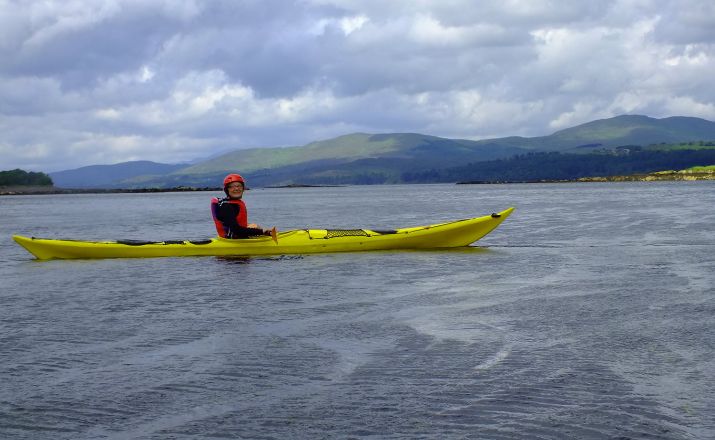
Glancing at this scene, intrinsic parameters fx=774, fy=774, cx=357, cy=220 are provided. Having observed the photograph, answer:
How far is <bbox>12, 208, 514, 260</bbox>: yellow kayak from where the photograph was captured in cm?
3028

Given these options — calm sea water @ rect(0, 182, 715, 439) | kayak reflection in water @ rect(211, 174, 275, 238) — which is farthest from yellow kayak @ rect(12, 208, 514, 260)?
calm sea water @ rect(0, 182, 715, 439)

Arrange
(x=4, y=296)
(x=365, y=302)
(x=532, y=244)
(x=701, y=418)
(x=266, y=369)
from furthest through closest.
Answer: (x=532, y=244), (x=4, y=296), (x=365, y=302), (x=266, y=369), (x=701, y=418)

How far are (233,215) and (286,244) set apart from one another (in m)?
2.37

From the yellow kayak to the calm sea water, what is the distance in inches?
118

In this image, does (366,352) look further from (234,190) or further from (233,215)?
(233,215)

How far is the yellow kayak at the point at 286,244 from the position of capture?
30.3m

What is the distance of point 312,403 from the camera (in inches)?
440

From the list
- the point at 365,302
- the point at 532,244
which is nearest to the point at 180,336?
the point at 365,302

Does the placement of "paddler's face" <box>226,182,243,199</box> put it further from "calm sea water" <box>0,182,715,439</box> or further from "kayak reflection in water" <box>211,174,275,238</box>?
"calm sea water" <box>0,182,715,439</box>

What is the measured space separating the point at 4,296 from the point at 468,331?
14.4m

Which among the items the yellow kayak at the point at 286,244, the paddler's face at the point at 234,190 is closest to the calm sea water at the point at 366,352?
the yellow kayak at the point at 286,244

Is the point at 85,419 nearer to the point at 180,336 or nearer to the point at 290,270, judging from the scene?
the point at 180,336

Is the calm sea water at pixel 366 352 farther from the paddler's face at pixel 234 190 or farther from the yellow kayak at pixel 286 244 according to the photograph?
the paddler's face at pixel 234 190

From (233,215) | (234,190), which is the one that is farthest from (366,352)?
(233,215)
